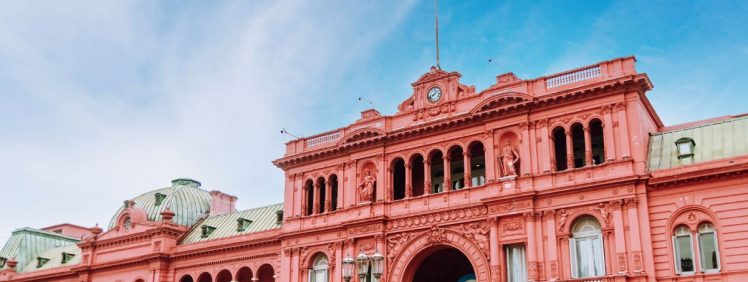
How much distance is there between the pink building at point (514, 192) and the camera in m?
41.0

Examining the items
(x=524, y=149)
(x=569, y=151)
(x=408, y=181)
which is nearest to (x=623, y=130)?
(x=569, y=151)

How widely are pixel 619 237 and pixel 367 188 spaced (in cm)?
1700

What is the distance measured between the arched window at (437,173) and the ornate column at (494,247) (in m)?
6.55

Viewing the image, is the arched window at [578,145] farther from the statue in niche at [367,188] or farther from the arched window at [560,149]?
the statue in niche at [367,188]

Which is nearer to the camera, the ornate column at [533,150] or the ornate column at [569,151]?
the ornate column at [569,151]

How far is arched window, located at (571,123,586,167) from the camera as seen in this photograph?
46625 millimetres

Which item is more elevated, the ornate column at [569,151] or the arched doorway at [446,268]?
the ornate column at [569,151]

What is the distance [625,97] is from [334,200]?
21.0 m

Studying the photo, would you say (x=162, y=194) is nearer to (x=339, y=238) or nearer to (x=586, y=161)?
(x=339, y=238)

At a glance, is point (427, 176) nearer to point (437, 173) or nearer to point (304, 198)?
point (437, 173)

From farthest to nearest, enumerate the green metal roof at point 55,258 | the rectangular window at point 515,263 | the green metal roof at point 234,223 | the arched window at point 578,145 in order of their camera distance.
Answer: the green metal roof at point 55,258 → the green metal roof at point 234,223 → the arched window at point 578,145 → the rectangular window at point 515,263

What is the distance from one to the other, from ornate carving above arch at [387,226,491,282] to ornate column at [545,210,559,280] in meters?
3.86

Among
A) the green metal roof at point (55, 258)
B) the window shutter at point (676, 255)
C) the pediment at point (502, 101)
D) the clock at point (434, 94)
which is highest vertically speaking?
the clock at point (434, 94)

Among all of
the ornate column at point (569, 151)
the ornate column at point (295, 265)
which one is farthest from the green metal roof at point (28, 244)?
the ornate column at point (569, 151)
